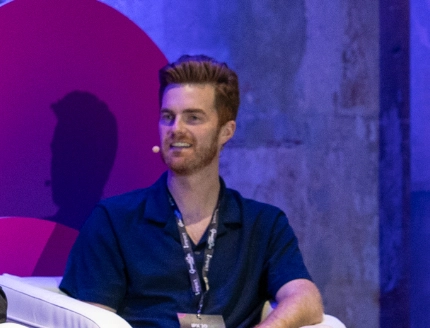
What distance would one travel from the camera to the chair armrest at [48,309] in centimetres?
207

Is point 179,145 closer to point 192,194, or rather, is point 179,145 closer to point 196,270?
point 192,194

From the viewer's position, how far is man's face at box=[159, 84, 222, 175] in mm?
2592

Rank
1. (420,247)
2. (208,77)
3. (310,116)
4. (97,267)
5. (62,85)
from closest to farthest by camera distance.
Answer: (97,267) < (208,77) < (62,85) < (310,116) < (420,247)

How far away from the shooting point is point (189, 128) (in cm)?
262

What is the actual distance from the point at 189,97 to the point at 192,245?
53cm

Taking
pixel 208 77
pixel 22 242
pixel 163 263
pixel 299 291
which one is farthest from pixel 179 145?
pixel 22 242

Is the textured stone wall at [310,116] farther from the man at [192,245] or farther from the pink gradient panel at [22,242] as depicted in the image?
the pink gradient panel at [22,242]

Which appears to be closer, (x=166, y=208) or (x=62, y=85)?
(x=166, y=208)

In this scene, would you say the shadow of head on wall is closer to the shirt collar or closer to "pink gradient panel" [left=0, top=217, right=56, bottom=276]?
"pink gradient panel" [left=0, top=217, right=56, bottom=276]

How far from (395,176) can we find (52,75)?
6.33 feet

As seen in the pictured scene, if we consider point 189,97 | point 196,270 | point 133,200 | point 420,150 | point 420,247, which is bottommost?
point 420,247

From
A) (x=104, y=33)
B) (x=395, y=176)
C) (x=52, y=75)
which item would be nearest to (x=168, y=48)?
(x=104, y=33)

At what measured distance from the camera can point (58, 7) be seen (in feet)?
10.1

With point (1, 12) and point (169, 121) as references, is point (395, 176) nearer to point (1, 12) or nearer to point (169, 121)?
point (169, 121)
